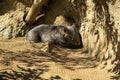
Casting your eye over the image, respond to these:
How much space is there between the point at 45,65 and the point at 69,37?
2552 millimetres

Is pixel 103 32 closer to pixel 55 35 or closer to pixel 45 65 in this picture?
pixel 45 65

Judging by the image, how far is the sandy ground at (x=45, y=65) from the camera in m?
6.98

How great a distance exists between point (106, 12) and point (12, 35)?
3.95 m

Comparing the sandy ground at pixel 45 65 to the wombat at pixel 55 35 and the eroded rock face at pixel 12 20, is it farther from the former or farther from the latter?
the eroded rock face at pixel 12 20

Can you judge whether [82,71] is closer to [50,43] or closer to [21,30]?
[50,43]

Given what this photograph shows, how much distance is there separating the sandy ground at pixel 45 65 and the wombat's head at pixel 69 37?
0.65 meters

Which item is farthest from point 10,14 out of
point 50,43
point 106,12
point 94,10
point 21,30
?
point 106,12

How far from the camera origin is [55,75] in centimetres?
703

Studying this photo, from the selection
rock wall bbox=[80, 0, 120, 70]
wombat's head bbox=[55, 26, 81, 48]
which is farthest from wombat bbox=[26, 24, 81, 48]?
rock wall bbox=[80, 0, 120, 70]

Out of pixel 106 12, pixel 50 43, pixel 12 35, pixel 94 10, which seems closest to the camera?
pixel 106 12

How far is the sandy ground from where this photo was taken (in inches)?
275

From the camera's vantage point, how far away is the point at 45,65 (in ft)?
24.6

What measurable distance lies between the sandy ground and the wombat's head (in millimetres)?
645

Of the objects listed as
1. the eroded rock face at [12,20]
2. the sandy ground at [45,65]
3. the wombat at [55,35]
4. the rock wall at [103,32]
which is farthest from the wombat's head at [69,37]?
the eroded rock face at [12,20]
